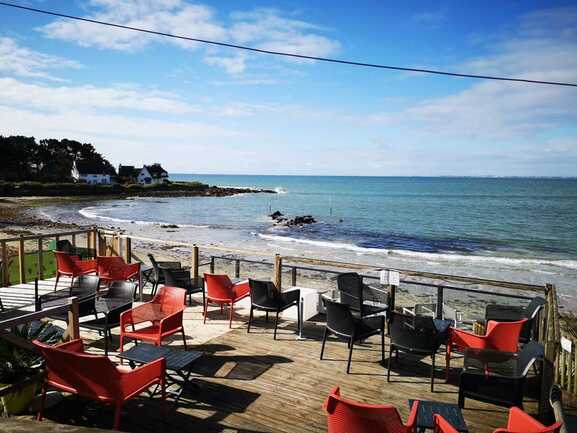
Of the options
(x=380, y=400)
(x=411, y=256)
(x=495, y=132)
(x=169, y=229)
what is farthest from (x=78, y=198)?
(x=495, y=132)

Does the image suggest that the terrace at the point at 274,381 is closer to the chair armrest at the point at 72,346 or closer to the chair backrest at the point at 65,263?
the chair armrest at the point at 72,346

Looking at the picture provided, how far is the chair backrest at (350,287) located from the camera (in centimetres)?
692

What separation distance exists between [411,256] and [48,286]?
1897 centimetres

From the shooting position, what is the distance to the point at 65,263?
8328mm

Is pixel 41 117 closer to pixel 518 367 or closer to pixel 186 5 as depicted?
pixel 186 5

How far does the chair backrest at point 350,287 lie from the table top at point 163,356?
3.11 m

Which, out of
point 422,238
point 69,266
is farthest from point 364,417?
point 422,238

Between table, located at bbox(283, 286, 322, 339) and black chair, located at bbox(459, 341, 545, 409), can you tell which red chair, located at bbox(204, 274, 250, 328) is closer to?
table, located at bbox(283, 286, 322, 339)

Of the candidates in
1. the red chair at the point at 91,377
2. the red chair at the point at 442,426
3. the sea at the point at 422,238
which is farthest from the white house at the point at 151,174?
the red chair at the point at 442,426

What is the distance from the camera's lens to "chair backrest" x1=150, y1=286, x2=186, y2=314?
5863 mm

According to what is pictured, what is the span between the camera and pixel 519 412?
294 centimetres

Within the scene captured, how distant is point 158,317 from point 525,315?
5476 mm

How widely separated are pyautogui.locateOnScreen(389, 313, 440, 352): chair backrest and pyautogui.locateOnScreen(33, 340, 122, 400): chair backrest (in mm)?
3299

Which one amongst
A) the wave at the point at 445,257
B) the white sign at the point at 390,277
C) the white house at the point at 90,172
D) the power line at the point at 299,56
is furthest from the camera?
the white house at the point at 90,172
